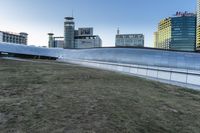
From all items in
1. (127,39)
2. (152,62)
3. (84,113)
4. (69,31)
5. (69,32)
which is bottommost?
(84,113)

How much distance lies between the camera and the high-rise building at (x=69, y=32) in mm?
169488

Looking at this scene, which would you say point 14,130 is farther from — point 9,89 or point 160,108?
point 160,108

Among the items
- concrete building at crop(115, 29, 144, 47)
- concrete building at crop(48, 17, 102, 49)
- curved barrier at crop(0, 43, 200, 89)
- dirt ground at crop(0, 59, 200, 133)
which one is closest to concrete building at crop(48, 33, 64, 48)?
concrete building at crop(48, 17, 102, 49)

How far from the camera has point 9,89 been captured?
39.1 feet

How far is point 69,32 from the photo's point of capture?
558 ft

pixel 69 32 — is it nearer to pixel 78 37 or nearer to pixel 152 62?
pixel 78 37

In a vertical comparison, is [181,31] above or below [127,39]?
above

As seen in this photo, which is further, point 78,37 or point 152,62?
point 78,37

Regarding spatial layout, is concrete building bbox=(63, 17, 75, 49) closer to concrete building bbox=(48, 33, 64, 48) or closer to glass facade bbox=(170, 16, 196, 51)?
concrete building bbox=(48, 33, 64, 48)

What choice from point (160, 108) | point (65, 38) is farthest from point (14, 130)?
point (65, 38)

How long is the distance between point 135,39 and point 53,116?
151 metres

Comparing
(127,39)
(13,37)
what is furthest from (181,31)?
(13,37)

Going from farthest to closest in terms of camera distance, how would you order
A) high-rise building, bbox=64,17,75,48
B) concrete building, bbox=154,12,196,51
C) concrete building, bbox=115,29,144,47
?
high-rise building, bbox=64,17,75,48
concrete building, bbox=115,29,144,47
concrete building, bbox=154,12,196,51

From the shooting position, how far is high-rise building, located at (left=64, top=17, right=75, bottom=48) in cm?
16949
